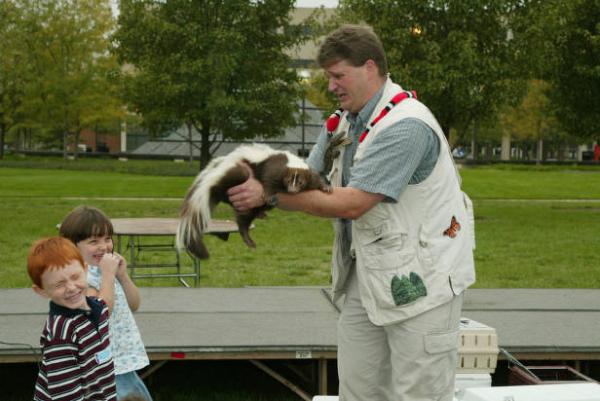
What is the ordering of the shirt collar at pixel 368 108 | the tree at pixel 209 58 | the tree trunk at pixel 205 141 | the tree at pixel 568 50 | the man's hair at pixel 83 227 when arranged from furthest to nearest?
the tree trunk at pixel 205 141
the tree at pixel 209 58
the tree at pixel 568 50
the man's hair at pixel 83 227
the shirt collar at pixel 368 108

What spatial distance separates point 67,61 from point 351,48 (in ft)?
153

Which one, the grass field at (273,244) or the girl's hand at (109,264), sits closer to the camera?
the girl's hand at (109,264)

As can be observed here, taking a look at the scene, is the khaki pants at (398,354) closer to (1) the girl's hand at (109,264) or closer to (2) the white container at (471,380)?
(1) the girl's hand at (109,264)

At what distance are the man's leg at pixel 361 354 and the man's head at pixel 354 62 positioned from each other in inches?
36.6

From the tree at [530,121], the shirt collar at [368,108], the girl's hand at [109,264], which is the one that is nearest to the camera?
the shirt collar at [368,108]

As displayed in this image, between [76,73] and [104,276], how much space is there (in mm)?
45264

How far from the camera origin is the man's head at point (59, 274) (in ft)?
13.1

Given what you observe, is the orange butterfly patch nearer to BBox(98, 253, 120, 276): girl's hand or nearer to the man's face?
the man's face

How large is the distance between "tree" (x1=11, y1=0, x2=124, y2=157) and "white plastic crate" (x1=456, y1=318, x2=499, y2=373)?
42.9 meters

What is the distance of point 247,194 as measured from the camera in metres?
3.49

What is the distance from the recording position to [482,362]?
577cm

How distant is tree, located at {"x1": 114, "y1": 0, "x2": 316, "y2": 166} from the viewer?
80.1ft

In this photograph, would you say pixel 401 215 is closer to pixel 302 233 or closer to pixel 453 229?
pixel 453 229

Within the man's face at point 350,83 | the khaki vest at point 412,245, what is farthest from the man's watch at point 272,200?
the man's face at point 350,83
